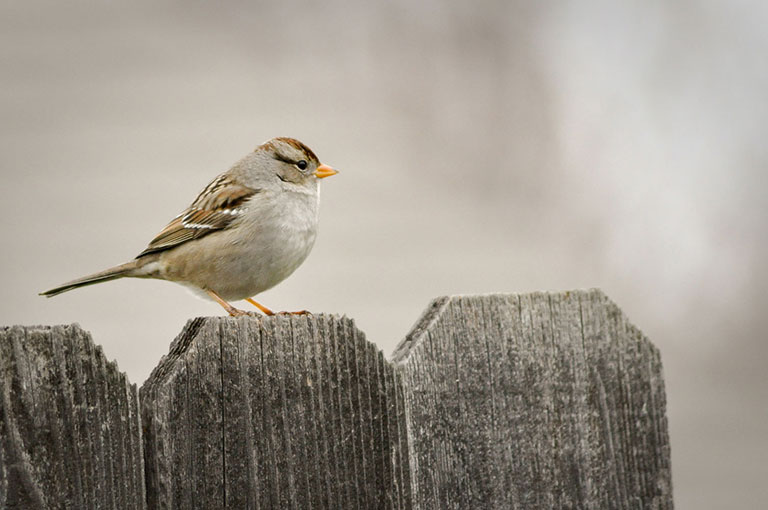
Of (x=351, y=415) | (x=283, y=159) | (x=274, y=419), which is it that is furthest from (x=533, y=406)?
(x=283, y=159)

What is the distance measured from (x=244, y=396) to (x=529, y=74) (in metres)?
6.97

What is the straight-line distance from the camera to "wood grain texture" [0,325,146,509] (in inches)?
68.7

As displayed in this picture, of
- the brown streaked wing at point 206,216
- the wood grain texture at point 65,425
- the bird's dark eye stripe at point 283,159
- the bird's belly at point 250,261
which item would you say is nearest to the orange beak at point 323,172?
the bird's dark eye stripe at point 283,159

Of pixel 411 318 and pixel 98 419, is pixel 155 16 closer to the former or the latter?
pixel 411 318

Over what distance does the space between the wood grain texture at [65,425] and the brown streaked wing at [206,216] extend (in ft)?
6.67

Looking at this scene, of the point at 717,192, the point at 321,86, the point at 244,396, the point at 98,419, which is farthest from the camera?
the point at 717,192

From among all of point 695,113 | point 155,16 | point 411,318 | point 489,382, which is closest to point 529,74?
point 695,113

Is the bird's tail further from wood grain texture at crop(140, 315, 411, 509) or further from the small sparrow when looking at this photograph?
wood grain texture at crop(140, 315, 411, 509)

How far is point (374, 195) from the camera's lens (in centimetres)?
805

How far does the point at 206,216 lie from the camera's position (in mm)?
3998

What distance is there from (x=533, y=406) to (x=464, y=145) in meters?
6.06

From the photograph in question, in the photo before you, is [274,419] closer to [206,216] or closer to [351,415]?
[351,415]

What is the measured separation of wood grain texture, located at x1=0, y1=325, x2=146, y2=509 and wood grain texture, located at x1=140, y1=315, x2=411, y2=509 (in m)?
0.06

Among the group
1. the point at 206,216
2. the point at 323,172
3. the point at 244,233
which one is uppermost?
the point at 323,172
